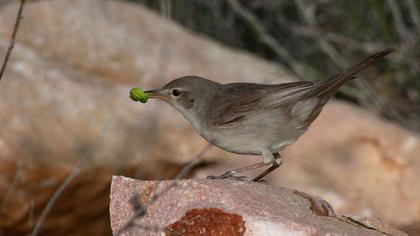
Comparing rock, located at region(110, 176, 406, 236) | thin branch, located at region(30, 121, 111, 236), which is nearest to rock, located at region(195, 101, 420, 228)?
thin branch, located at region(30, 121, 111, 236)

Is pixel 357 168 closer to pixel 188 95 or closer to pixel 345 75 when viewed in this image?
pixel 188 95

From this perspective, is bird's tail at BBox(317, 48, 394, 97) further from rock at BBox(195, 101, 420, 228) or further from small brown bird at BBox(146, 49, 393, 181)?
rock at BBox(195, 101, 420, 228)

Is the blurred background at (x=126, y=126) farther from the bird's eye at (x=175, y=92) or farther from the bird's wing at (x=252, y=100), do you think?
the bird's wing at (x=252, y=100)

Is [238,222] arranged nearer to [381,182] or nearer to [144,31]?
[381,182]

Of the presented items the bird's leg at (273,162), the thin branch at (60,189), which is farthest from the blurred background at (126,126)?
the bird's leg at (273,162)

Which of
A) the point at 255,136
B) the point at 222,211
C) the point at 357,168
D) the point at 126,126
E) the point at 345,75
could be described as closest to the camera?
the point at 222,211

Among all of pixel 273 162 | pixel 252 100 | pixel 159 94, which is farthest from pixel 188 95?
pixel 273 162
